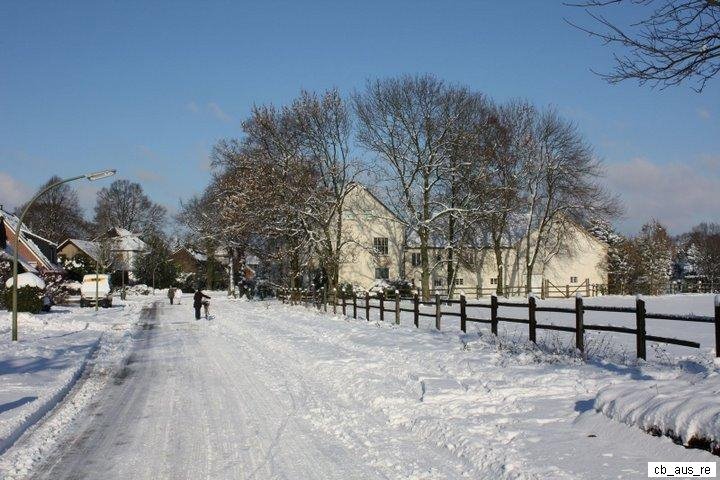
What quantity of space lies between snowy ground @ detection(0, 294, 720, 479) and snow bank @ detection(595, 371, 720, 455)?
0.29 feet

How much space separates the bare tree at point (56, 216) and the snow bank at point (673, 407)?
89.2 metres

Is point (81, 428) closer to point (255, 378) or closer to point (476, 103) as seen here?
point (255, 378)

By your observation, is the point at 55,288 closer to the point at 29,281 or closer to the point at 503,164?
the point at 29,281

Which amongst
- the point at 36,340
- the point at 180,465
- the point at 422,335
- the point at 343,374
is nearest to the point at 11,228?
the point at 36,340

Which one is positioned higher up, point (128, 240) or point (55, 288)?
point (128, 240)

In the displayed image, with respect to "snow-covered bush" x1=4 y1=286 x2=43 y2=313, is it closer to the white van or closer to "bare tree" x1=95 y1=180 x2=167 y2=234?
the white van

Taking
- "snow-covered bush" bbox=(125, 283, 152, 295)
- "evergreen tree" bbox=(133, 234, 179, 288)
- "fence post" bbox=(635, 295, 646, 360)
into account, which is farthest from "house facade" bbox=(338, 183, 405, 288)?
"fence post" bbox=(635, 295, 646, 360)

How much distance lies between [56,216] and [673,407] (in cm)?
9555

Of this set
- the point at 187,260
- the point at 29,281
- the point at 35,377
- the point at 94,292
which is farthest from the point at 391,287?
the point at 187,260

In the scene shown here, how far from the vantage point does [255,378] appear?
1327 cm

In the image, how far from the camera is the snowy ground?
6715 millimetres

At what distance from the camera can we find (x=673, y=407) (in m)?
6.67

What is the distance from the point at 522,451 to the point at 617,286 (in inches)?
2439

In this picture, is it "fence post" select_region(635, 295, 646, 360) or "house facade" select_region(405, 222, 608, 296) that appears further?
"house facade" select_region(405, 222, 608, 296)
